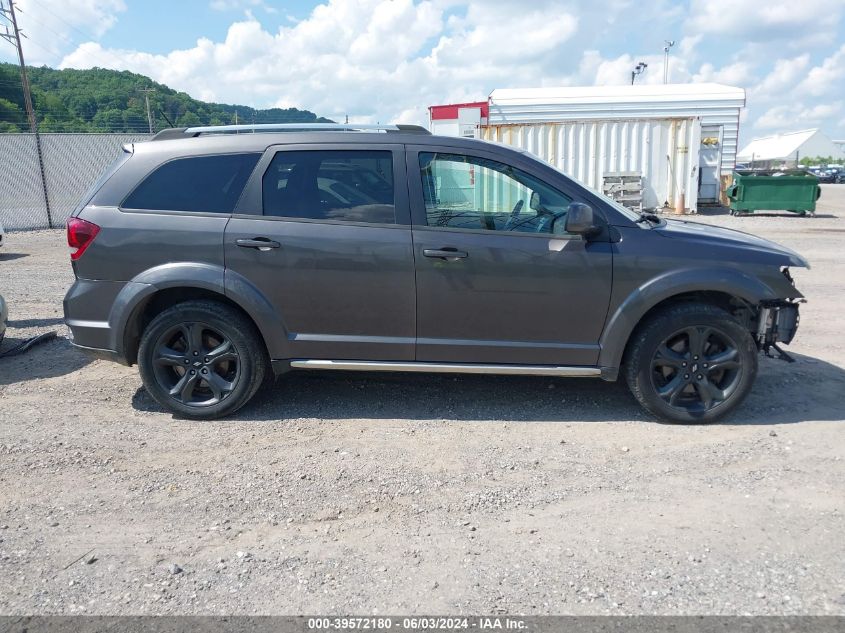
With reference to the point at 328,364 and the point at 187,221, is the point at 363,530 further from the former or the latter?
the point at 187,221

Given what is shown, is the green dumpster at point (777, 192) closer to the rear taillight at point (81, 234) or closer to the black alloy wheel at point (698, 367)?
the black alloy wheel at point (698, 367)

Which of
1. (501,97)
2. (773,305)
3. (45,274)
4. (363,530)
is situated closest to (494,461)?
(363,530)

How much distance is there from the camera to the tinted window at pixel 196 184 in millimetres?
4766

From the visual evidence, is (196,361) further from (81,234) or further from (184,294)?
(81,234)

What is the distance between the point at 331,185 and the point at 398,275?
2.62 feet

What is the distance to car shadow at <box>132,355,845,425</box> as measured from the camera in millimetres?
4910

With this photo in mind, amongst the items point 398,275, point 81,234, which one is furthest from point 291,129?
point 81,234

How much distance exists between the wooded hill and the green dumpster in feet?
55.0

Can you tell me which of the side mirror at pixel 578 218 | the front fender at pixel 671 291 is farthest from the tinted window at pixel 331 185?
the front fender at pixel 671 291

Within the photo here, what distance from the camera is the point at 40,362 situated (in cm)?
621

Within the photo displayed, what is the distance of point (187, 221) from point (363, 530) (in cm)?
252

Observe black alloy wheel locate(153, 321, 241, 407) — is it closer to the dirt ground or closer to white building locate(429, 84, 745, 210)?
the dirt ground

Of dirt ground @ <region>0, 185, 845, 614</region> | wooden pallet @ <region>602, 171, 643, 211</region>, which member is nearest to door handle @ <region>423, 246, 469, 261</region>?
dirt ground @ <region>0, 185, 845, 614</region>

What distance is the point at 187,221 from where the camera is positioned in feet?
15.5
